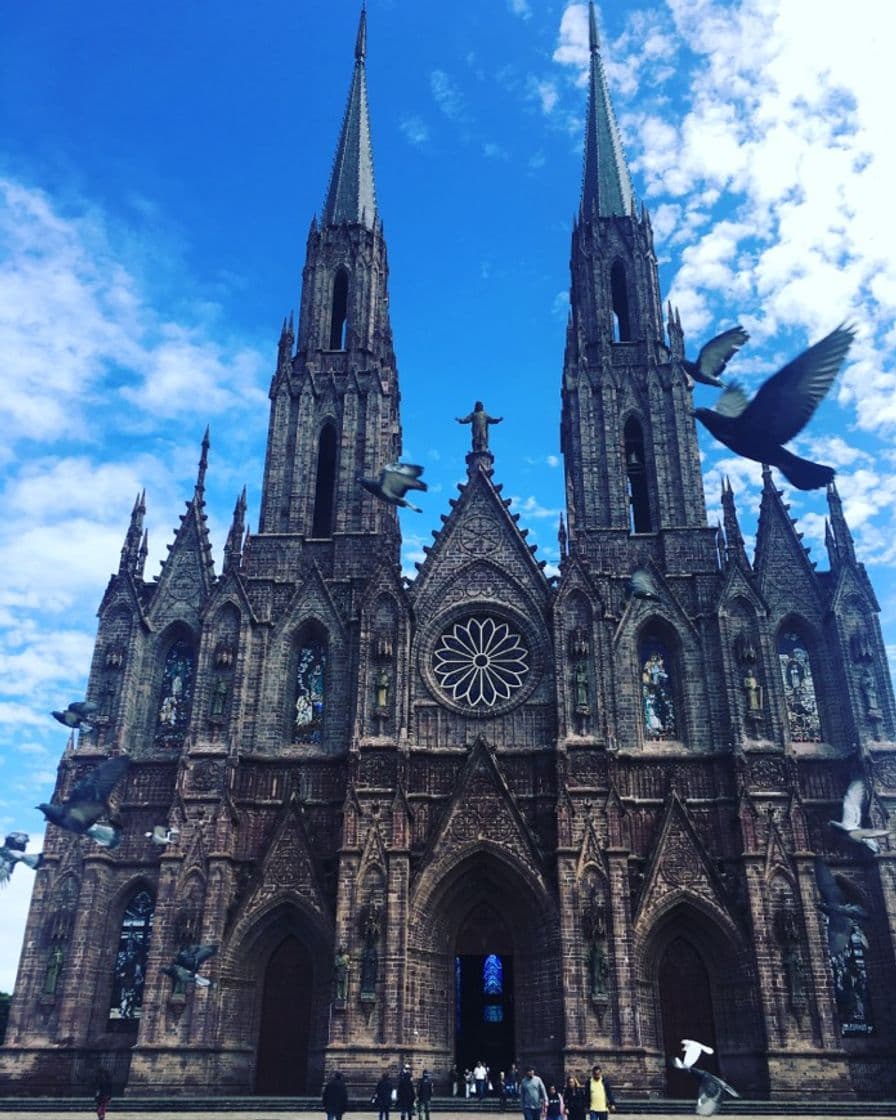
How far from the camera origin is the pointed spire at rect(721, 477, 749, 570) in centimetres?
3152

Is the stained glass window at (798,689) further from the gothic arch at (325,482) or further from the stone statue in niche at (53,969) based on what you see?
the stone statue in niche at (53,969)

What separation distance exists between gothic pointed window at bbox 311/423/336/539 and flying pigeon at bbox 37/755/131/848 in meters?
10.9

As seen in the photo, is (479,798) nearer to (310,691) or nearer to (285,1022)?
(310,691)

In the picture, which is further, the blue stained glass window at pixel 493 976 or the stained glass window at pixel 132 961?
the blue stained glass window at pixel 493 976

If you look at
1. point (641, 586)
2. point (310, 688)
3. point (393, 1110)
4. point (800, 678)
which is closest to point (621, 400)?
point (641, 586)

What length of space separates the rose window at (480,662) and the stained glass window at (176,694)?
782 centimetres

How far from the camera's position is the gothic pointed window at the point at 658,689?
30453mm

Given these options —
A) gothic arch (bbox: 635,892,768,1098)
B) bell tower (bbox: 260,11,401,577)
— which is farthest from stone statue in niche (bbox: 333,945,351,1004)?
bell tower (bbox: 260,11,401,577)

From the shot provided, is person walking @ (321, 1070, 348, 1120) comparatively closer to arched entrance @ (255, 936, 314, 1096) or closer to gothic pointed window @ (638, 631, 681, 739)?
arched entrance @ (255, 936, 314, 1096)

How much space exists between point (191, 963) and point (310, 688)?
8.88 m

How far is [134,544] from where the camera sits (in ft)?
110

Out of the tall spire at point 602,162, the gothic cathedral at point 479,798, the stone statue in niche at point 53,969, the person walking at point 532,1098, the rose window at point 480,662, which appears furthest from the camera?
the tall spire at point 602,162

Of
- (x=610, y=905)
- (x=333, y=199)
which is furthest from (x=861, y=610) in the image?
(x=333, y=199)

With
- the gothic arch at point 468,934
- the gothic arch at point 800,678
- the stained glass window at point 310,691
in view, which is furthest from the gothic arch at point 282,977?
the gothic arch at point 800,678
